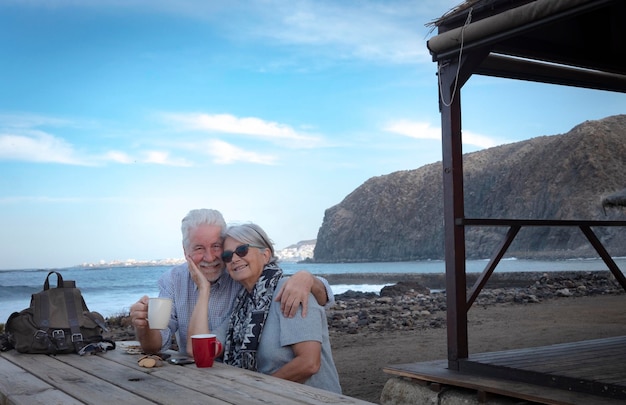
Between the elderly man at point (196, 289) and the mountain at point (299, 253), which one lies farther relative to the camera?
the mountain at point (299, 253)

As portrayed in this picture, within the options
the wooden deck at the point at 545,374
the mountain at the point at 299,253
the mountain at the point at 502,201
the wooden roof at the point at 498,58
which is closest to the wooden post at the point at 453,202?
the wooden roof at the point at 498,58

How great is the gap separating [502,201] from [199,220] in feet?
311

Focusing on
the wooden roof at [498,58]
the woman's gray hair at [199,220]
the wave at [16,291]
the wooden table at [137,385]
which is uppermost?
the wooden roof at [498,58]

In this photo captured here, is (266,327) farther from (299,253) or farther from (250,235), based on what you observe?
(299,253)

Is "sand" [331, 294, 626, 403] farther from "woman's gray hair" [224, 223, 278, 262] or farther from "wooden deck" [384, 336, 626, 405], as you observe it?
"woman's gray hair" [224, 223, 278, 262]

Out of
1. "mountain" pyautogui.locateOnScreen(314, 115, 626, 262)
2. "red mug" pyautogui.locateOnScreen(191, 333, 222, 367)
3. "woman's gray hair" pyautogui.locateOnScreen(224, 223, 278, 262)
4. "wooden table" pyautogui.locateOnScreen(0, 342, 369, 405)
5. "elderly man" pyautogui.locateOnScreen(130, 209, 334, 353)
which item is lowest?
"wooden table" pyautogui.locateOnScreen(0, 342, 369, 405)

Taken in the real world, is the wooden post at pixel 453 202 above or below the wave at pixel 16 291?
above

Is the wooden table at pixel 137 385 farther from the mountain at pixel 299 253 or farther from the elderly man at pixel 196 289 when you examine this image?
→ the mountain at pixel 299 253

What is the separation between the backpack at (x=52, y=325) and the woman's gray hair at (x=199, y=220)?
0.64 m

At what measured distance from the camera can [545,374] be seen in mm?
4422

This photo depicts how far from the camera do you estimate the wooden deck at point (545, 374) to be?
4117 millimetres

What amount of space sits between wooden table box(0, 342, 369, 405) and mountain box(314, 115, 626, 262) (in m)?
60.1

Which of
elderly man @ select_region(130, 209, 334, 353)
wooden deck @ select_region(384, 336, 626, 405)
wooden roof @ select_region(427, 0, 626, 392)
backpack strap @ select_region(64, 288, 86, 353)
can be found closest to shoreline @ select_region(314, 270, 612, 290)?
wooden roof @ select_region(427, 0, 626, 392)

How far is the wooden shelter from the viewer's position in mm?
4340
